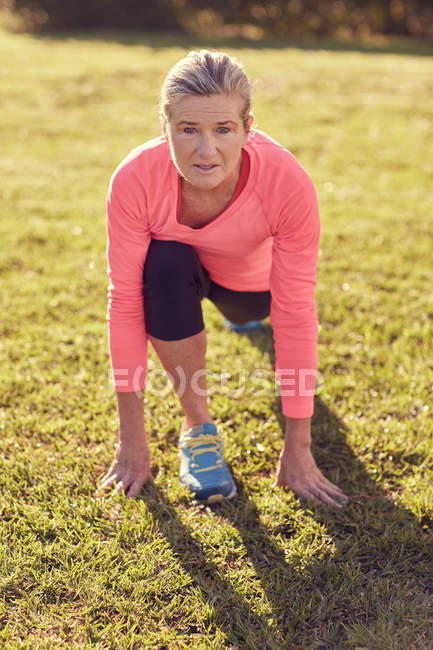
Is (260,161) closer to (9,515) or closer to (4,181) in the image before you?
(9,515)

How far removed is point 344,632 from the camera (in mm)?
1796

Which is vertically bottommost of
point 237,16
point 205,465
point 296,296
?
point 205,465

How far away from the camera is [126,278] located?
2.16m

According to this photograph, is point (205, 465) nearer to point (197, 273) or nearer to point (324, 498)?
point (324, 498)

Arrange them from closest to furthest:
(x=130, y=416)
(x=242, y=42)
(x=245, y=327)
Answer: (x=130, y=416) → (x=245, y=327) → (x=242, y=42)

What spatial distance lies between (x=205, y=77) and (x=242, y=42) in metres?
12.5

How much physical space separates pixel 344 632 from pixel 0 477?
1.27 metres

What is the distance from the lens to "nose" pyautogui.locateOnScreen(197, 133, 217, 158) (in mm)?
1952

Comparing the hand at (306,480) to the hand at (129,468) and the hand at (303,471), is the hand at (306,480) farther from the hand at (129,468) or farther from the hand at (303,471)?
the hand at (129,468)

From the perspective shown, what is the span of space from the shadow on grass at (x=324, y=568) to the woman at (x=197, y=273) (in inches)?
3.9

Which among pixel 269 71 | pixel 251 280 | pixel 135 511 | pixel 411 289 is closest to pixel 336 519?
pixel 135 511

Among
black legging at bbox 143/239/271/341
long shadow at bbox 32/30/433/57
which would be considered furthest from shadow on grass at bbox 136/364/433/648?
long shadow at bbox 32/30/433/57

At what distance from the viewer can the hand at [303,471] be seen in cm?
223

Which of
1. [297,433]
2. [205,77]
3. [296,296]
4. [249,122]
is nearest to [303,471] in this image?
[297,433]
